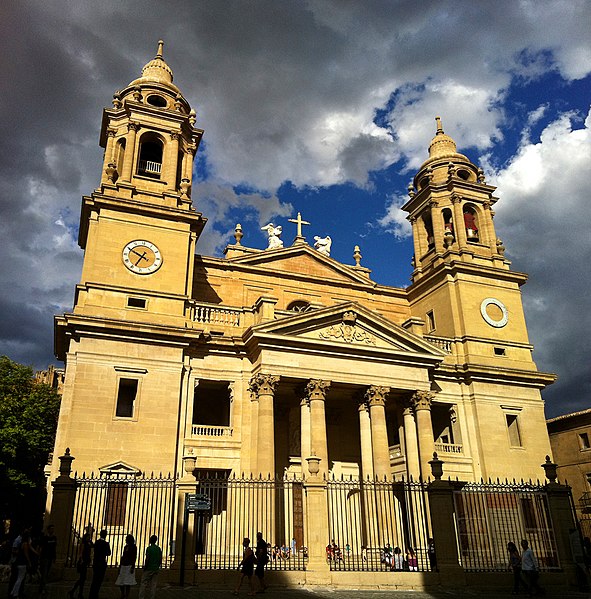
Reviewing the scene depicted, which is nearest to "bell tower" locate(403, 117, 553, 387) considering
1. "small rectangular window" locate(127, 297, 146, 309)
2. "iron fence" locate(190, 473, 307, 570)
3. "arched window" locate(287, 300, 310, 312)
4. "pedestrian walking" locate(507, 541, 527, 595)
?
"arched window" locate(287, 300, 310, 312)

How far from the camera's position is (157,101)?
31688mm

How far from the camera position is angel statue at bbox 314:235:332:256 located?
33.9 meters

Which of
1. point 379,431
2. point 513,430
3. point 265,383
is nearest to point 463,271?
point 513,430

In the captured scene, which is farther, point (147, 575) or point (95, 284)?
point (95, 284)

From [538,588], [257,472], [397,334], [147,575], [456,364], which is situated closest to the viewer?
[147,575]

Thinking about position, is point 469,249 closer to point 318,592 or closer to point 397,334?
point 397,334

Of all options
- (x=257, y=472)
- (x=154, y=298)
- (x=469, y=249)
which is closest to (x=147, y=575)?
(x=257, y=472)

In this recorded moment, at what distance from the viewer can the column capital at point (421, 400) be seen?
87.6 ft

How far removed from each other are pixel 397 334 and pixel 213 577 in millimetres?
14402

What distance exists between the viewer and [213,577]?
1570 cm

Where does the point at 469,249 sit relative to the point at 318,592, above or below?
above

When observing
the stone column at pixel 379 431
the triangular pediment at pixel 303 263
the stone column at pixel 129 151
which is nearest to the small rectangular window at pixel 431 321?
the triangular pediment at pixel 303 263

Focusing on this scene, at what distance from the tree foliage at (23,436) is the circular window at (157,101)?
1760 cm

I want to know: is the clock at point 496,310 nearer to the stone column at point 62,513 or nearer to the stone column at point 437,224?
the stone column at point 437,224
